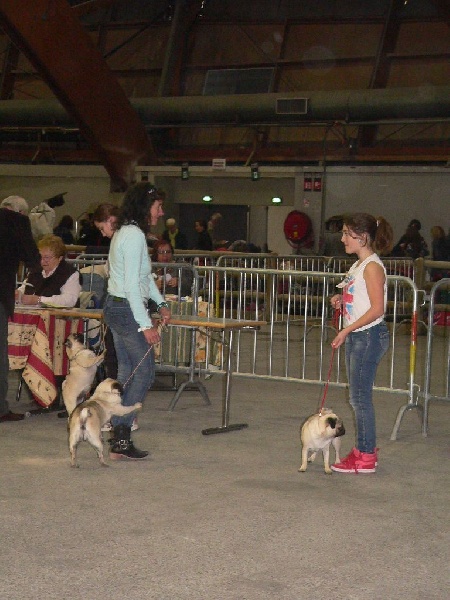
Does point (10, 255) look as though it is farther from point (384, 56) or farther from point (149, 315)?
point (384, 56)

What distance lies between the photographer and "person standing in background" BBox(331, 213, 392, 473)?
6.58m

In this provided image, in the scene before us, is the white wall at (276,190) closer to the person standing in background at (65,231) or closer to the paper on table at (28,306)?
the person standing in background at (65,231)

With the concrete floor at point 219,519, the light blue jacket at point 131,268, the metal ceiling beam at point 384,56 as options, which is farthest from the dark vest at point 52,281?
the metal ceiling beam at point 384,56

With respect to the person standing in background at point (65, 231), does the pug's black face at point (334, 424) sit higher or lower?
lower

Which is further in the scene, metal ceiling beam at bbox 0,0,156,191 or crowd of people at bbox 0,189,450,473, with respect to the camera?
metal ceiling beam at bbox 0,0,156,191

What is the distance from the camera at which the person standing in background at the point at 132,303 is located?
6.65 m

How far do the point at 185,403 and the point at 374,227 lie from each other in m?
3.20

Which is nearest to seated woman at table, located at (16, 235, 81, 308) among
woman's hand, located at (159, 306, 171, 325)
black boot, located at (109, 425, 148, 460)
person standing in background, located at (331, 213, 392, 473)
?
woman's hand, located at (159, 306, 171, 325)

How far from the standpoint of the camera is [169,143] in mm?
23953

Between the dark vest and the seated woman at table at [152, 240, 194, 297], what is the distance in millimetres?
1108

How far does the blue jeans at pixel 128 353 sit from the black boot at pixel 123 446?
0.16ft

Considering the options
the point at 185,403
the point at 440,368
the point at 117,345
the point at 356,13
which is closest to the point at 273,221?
the point at 356,13

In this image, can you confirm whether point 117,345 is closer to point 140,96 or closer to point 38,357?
point 38,357

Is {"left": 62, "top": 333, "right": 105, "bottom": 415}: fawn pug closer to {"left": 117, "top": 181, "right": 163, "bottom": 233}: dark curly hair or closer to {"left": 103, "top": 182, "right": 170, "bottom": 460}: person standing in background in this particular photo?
{"left": 103, "top": 182, "right": 170, "bottom": 460}: person standing in background
